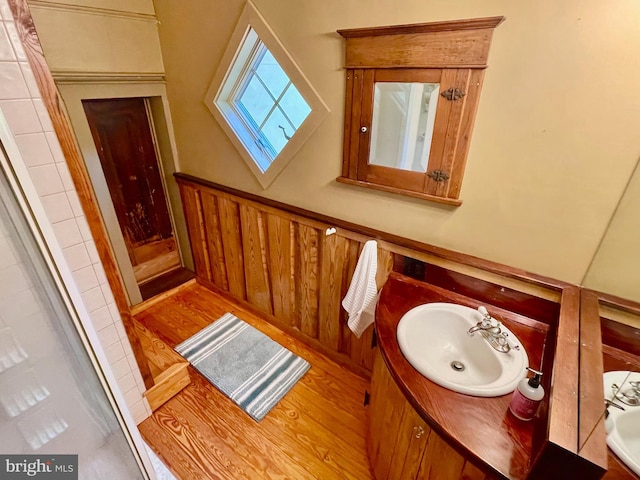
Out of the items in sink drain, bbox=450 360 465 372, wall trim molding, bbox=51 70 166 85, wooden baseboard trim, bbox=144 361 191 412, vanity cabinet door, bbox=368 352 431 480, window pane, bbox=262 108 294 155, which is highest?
wall trim molding, bbox=51 70 166 85

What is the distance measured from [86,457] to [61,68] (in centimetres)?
209

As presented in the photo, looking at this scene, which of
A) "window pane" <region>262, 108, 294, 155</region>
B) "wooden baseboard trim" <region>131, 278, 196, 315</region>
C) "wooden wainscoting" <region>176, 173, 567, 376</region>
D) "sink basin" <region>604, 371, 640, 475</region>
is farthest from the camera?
"wooden baseboard trim" <region>131, 278, 196, 315</region>

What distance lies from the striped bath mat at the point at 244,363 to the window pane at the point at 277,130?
1.41 m

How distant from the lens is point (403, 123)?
139 cm

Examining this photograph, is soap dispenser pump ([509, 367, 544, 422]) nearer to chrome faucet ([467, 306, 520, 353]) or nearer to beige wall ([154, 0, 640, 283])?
chrome faucet ([467, 306, 520, 353])

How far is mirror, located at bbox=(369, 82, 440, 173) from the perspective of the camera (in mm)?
1300

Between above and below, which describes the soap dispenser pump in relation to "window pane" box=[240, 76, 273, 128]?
below

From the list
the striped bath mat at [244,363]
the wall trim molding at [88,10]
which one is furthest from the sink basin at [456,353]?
the wall trim molding at [88,10]

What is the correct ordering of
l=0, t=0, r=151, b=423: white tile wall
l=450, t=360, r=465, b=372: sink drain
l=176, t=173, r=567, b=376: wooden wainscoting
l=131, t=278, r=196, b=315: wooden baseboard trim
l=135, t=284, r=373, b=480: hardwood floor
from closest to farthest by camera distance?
1. l=0, t=0, r=151, b=423: white tile wall
2. l=450, t=360, r=465, b=372: sink drain
3. l=176, t=173, r=567, b=376: wooden wainscoting
4. l=135, t=284, r=373, b=480: hardwood floor
5. l=131, t=278, r=196, b=315: wooden baseboard trim

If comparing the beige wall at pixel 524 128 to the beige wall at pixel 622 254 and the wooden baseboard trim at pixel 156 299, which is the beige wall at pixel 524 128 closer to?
the beige wall at pixel 622 254

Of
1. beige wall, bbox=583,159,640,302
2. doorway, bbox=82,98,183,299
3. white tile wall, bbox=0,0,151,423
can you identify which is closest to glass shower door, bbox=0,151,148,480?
white tile wall, bbox=0,0,151,423

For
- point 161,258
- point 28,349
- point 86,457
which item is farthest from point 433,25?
point 161,258

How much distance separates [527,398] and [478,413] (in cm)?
14

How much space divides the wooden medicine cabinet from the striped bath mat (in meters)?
1.37
